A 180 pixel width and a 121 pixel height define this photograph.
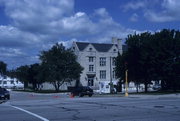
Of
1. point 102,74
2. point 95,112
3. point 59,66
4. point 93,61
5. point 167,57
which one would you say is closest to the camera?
point 95,112

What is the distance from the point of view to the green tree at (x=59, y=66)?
2924 inches

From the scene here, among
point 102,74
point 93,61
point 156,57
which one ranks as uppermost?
point 93,61

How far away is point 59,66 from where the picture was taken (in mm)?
74875

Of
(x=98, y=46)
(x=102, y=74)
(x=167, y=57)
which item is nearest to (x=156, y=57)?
(x=167, y=57)

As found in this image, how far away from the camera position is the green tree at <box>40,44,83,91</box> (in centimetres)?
7426

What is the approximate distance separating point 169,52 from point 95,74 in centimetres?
3914

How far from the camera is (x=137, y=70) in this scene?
5694 cm

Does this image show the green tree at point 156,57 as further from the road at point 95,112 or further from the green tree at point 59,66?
the road at point 95,112

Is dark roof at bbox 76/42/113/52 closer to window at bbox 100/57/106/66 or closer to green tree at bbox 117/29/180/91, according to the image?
window at bbox 100/57/106/66

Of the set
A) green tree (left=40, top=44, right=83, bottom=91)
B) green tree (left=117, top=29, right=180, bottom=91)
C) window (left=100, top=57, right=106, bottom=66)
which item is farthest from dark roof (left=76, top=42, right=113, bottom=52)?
green tree (left=117, top=29, right=180, bottom=91)

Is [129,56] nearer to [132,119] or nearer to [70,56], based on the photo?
[70,56]

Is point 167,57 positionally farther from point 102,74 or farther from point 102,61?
point 102,61

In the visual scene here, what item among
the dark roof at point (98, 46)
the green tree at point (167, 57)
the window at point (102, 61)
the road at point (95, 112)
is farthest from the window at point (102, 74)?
the road at point (95, 112)

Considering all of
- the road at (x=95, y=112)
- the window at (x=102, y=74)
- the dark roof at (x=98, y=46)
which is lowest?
the road at (x=95, y=112)
